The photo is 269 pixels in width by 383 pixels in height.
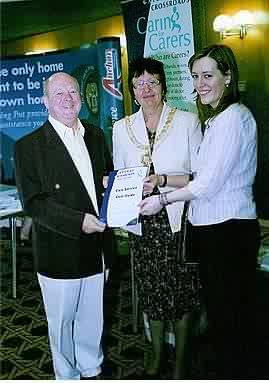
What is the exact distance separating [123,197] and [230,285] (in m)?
0.45

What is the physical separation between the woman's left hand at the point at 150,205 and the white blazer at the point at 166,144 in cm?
4

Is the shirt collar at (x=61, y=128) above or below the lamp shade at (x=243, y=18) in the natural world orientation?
below

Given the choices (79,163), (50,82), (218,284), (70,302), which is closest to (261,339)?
(218,284)

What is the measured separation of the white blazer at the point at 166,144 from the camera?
69.5 inches

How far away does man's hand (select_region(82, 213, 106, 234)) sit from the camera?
176 cm

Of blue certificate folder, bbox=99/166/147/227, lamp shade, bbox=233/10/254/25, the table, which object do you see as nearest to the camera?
blue certificate folder, bbox=99/166/147/227

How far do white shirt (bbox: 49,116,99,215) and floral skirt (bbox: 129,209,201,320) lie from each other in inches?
9.5

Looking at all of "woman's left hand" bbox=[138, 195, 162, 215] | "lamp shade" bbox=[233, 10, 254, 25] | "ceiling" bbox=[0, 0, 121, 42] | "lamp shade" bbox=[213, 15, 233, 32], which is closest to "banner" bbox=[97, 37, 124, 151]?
"ceiling" bbox=[0, 0, 121, 42]

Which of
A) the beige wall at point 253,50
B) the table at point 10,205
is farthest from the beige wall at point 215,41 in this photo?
the table at point 10,205

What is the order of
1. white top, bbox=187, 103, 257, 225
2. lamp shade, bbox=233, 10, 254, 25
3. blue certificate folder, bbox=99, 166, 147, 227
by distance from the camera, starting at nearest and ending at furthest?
white top, bbox=187, 103, 257, 225, blue certificate folder, bbox=99, 166, 147, 227, lamp shade, bbox=233, 10, 254, 25

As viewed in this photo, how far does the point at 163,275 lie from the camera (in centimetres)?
192

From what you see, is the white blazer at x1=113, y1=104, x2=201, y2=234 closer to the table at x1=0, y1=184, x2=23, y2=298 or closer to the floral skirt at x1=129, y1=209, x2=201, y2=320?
the floral skirt at x1=129, y1=209, x2=201, y2=320

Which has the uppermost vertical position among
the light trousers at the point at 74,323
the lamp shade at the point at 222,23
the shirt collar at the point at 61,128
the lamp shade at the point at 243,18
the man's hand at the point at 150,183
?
the lamp shade at the point at 243,18

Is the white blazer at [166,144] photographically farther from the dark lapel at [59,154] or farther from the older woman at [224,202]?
the dark lapel at [59,154]
